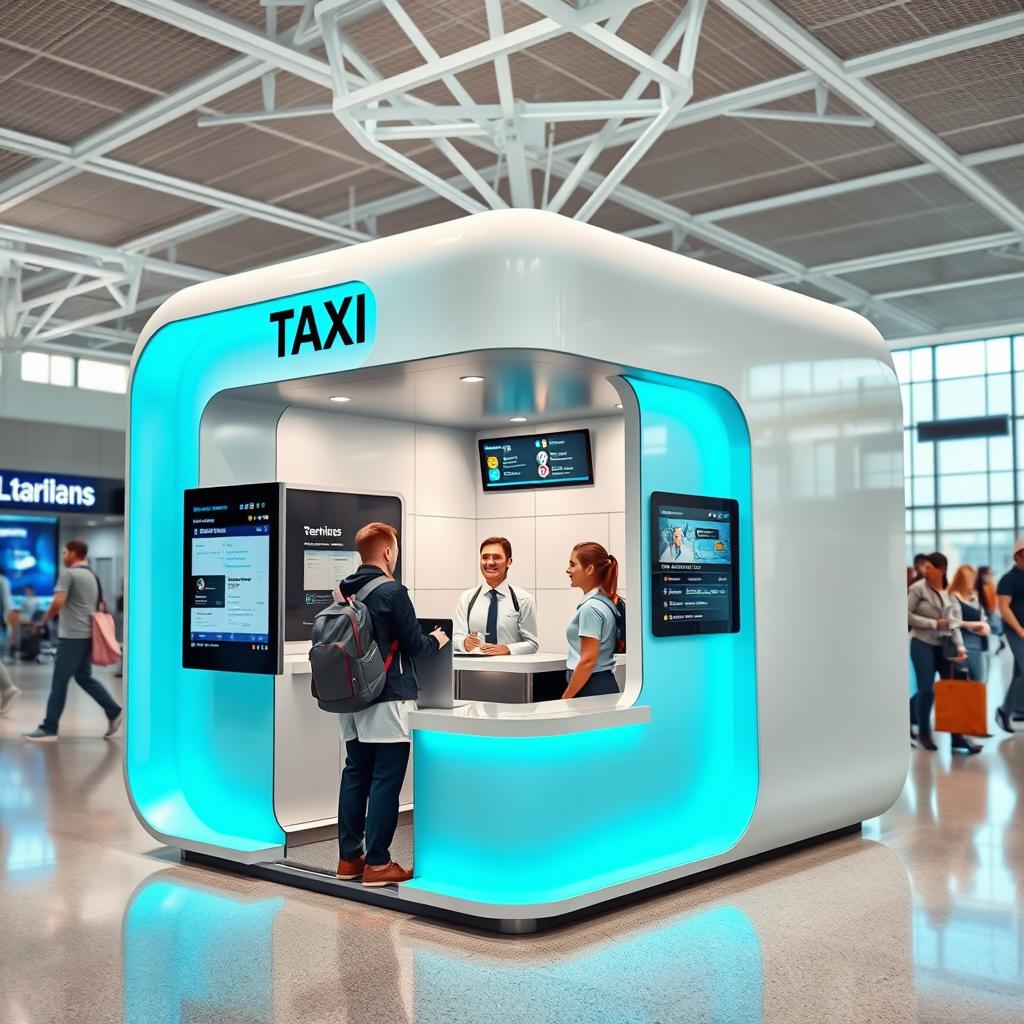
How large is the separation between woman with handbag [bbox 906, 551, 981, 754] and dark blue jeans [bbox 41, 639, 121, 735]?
6.47 meters

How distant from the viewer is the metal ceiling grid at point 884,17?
8.15m

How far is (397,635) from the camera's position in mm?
5047

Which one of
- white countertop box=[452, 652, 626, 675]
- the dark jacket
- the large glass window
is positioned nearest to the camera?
the dark jacket

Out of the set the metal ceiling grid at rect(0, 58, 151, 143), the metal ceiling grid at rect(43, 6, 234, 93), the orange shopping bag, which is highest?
the metal ceiling grid at rect(43, 6, 234, 93)

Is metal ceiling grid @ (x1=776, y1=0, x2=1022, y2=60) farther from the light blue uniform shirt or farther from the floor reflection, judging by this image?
the floor reflection

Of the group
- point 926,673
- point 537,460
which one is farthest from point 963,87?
point 537,460

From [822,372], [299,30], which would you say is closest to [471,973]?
[822,372]

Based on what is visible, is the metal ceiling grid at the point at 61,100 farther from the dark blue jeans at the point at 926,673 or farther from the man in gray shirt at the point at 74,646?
the dark blue jeans at the point at 926,673

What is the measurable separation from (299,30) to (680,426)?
4586 mm

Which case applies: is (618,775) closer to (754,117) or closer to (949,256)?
(754,117)

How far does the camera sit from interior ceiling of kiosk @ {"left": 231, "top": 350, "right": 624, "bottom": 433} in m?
4.97

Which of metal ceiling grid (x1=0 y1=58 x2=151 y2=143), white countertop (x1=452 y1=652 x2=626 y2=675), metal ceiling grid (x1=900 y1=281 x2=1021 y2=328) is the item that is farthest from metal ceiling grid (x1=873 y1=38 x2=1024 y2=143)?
metal ceiling grid (x1=900 y1=281 x2=1021 y2=328)

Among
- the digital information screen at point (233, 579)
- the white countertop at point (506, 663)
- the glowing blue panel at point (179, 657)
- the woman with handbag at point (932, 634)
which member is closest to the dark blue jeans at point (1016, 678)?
Answer: the woman with handbag at point (932, 634)

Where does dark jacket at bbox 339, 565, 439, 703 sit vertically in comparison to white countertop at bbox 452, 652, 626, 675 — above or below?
above
